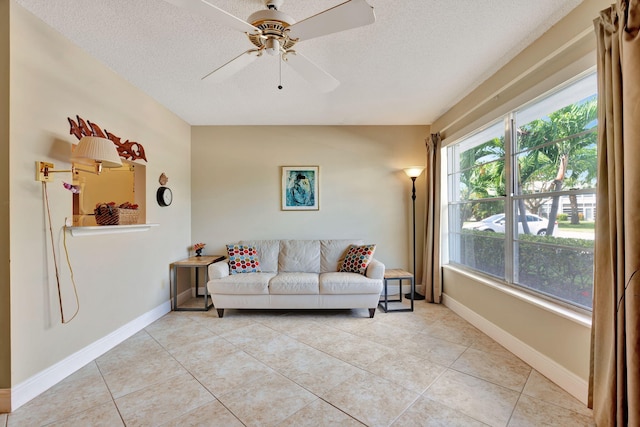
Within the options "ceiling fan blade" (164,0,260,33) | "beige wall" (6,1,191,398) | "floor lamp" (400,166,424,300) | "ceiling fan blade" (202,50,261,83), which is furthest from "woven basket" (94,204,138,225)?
"floor lamp" (400,166,424,300)

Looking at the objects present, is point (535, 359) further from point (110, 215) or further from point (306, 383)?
point (110, 215)

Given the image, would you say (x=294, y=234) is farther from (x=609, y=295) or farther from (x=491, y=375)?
(x=609, y=295)

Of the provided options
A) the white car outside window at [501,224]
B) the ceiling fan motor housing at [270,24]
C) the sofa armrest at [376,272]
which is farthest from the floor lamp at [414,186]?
the ceiling fan motor housing at [270,24]

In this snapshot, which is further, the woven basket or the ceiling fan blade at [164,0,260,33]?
the woven basket

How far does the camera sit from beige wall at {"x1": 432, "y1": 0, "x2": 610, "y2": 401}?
5.79 feet

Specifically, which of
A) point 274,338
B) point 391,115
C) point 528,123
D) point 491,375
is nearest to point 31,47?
point 274,338

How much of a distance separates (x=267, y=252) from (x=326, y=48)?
8.66ft

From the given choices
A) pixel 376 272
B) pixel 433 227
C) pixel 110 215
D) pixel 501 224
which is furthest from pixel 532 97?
pixel 110 215

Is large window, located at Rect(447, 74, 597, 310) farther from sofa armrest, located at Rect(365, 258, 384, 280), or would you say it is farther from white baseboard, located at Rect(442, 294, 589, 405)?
sofa armrest, located at Rect(365, 258, 384, 280)

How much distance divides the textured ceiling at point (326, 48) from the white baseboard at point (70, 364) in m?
2.47

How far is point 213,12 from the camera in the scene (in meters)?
1.34

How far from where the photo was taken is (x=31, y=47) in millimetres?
1850

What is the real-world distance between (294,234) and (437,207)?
2096 mm

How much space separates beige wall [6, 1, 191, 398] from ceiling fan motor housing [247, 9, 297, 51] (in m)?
1.63
